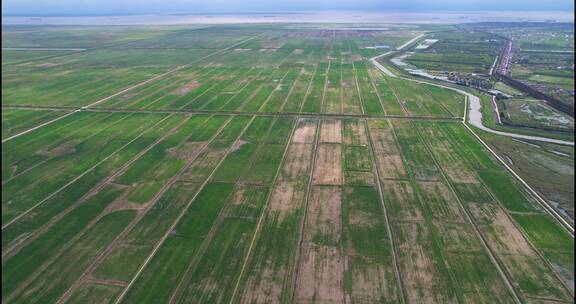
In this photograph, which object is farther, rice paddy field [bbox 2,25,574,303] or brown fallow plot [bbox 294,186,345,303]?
rice paddy field [bbox 2,25,574,303]

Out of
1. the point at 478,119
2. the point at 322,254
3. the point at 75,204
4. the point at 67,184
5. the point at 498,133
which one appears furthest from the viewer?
the point at 478,119

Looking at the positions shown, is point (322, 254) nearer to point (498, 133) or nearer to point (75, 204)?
point (75, 204)

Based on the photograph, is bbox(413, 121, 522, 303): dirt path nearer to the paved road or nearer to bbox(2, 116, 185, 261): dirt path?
the paved road

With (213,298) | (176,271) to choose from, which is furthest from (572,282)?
(176,271)

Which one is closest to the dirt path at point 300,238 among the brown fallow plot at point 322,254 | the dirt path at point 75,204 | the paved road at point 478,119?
the brown fallow plot at point 322,254

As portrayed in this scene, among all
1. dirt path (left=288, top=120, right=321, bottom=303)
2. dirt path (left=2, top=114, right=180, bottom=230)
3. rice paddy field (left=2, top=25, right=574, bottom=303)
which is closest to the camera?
dirt path (left=288, top=120, right=321, bottom=303)

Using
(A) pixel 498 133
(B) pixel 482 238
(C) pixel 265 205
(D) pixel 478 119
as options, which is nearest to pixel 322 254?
(C) pixel 265 205

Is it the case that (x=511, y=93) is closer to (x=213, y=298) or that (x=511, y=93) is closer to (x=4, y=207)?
(x=213, y=298)

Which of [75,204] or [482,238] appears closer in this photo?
[482,238]

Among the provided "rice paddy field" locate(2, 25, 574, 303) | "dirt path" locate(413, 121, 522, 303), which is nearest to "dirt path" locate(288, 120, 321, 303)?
"rice paddy field" locate(2, 25, 574, 303)
